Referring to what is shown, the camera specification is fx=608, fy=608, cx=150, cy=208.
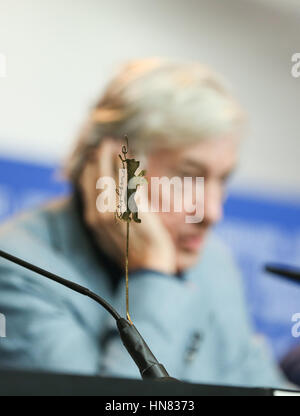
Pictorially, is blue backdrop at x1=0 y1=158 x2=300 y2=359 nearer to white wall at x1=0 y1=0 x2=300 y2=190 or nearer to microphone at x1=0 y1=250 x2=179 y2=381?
white wall at x1=0 y1=0 x2=300 y2=190

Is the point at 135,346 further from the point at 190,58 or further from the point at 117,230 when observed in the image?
the point at 190,58

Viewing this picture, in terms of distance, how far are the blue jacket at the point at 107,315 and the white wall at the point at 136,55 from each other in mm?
191

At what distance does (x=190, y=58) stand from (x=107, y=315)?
62cm

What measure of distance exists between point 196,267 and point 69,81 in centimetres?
52

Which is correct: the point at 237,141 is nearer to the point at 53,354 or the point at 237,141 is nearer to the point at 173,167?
the point at 173,167

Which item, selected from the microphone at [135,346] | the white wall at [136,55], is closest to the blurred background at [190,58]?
the white wall at [136,55]

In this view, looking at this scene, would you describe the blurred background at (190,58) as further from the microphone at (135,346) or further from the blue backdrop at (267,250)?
the microphone at (135,346)

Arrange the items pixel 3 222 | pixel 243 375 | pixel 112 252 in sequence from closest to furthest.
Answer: pixel 3 222, pixel 112 252, pixel 243 375

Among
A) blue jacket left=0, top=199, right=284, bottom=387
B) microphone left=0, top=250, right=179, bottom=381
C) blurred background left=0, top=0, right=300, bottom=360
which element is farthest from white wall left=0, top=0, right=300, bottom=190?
microphone left=0, top=250, right=179, bottom=381

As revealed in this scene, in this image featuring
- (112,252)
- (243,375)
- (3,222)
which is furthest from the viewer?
(243,375)

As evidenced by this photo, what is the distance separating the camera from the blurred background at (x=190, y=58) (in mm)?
1277

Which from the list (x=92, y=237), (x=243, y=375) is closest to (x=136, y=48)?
(x=92, y=237)

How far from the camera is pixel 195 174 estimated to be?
4.53 feet

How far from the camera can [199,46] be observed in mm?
1429
